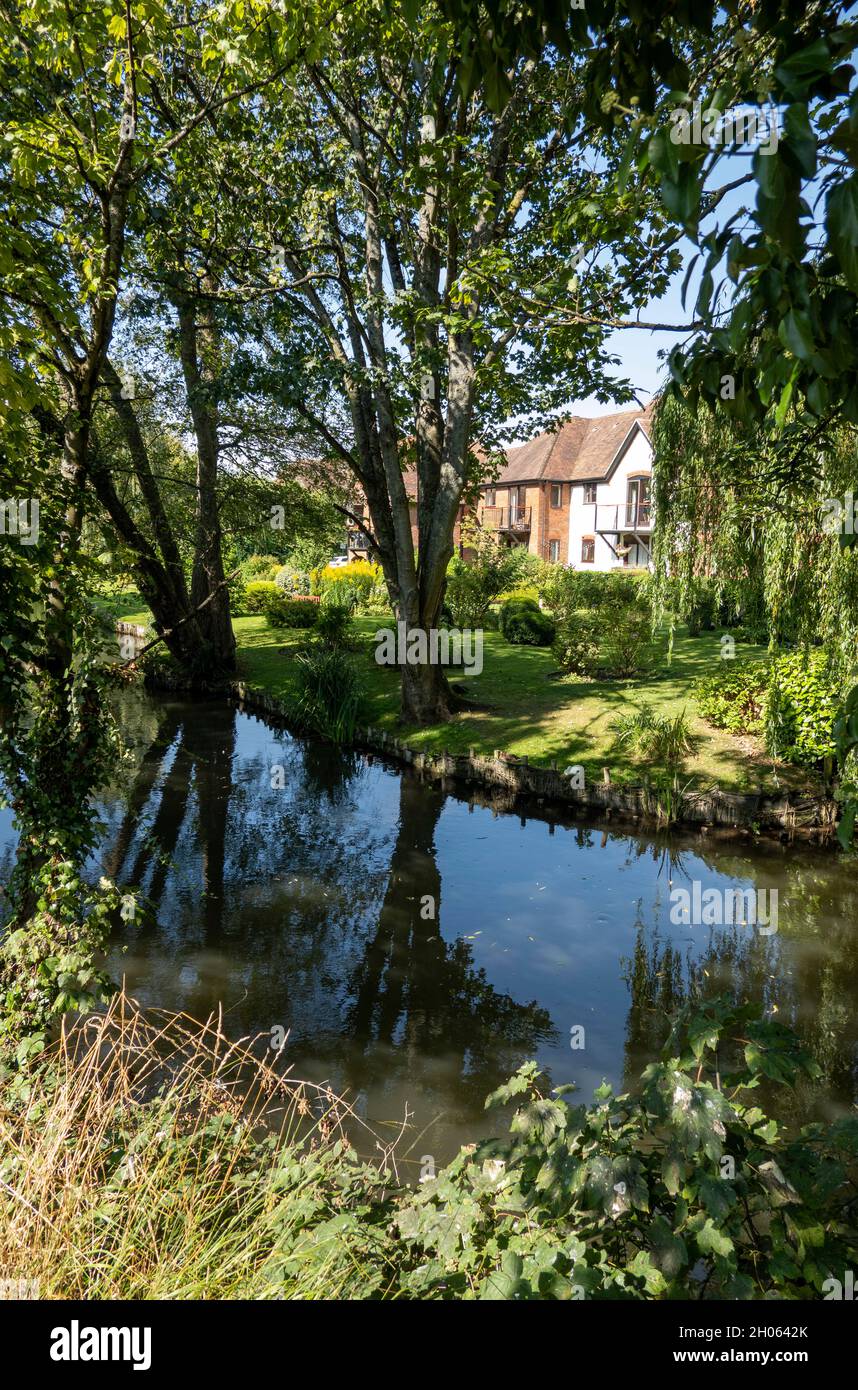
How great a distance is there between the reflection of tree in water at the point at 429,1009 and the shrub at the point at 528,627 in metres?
13.5

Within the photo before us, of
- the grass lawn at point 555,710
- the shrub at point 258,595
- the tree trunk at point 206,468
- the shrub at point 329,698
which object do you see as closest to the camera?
the grass lawn at point 555,710

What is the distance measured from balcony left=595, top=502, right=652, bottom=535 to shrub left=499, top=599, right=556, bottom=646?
20.1m

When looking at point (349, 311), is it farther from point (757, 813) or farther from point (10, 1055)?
point (10, 1055)

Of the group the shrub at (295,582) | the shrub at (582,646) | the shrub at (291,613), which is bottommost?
the shrub at (582,646)

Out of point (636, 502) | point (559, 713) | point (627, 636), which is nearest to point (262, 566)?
point (636, 502)

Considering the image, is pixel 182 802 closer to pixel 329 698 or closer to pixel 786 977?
pixel 329 698

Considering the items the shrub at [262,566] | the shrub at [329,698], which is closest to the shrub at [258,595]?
the shrub at [262,566]

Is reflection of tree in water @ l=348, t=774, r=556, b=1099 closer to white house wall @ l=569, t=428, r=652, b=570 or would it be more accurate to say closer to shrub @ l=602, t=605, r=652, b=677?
shrub @ l=602, t=605, r=652, b=677

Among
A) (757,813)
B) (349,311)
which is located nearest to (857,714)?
(757,813)

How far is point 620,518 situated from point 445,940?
3728 cm

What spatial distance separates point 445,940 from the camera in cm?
791

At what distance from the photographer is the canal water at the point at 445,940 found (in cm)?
590

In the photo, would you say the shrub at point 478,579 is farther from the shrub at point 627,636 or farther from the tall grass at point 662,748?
the tall grass at point 662,748
